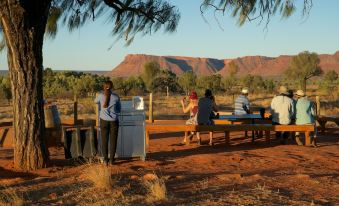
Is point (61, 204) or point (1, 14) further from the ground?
point (1, 14)

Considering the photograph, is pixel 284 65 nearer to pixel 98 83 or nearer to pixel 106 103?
pixel 98 83

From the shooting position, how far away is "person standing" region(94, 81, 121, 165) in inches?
347

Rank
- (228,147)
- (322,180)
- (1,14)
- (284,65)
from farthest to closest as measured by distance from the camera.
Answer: (284,65) < (228,147) < (1,14) < (322,180)

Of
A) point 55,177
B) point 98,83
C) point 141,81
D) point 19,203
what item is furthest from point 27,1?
point 141,81

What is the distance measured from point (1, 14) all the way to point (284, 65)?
180755 mm

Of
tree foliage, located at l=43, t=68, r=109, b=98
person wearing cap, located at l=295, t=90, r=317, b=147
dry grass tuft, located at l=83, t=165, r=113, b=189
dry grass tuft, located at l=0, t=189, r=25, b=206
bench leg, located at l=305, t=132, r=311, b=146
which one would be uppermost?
tree foliage, located at l=43, t=68, r=109, b=98

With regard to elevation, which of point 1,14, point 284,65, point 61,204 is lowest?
point 61,204

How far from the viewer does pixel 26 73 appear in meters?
8.46

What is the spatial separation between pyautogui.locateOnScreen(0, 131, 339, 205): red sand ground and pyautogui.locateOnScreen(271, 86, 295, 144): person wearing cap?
720mm

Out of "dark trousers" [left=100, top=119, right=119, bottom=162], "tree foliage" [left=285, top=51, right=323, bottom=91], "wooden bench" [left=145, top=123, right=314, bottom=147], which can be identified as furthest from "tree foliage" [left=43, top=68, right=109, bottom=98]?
"dark trousers" [left=100, top=119, right=119, bottom=162]

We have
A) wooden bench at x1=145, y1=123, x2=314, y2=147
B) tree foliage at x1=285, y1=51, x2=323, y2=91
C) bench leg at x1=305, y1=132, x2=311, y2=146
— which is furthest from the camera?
tree foliage at x1=285, y1=51, x2=323, y2=91

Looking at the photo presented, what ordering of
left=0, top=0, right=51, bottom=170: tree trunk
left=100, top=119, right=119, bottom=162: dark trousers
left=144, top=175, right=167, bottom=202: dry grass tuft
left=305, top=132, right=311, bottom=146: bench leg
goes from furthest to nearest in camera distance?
1. left=305, top=132, right=311, bottom=146: bench leg
2. left=100, top=119, right=119, bottom=162: dark trousers
3. left=0, top=0, right=51, bottom=170: tree trunk
4. left=144, top=175, right=167, bottom=202: dry grass tuft

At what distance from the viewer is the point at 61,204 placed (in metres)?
6.20

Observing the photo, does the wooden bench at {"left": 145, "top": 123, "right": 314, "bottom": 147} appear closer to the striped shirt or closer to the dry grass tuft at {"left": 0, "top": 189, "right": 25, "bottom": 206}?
the striped shirt
